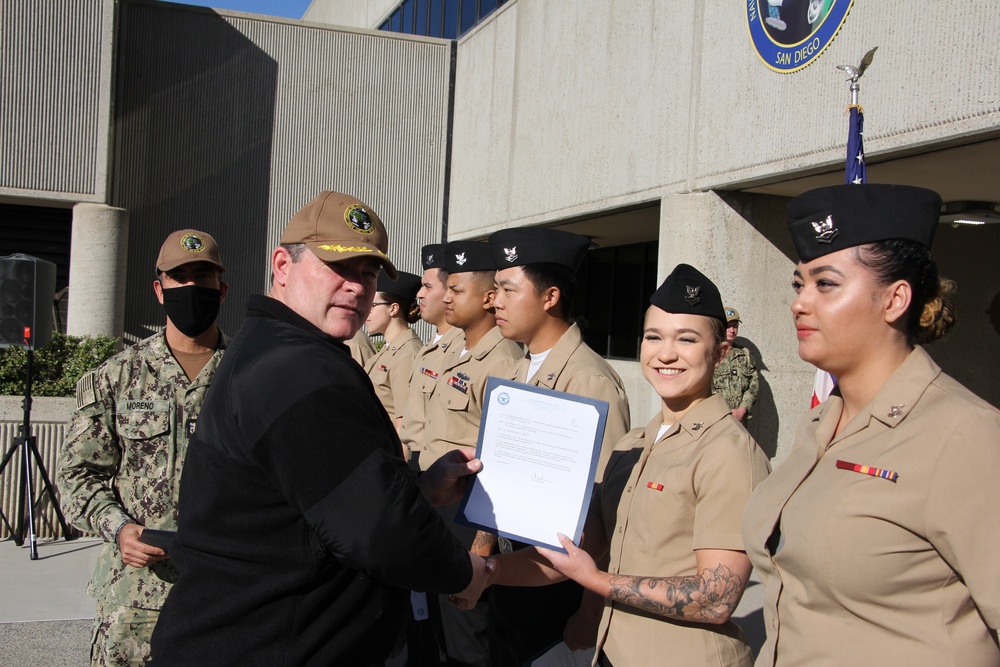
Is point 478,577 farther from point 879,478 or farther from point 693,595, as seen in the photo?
point 879,478

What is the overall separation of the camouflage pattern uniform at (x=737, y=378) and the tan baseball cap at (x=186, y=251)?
4519mm

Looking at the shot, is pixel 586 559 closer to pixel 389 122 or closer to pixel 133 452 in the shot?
pixel 133 452

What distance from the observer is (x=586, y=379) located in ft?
10.8

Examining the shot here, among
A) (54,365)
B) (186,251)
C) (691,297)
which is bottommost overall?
(54,365)

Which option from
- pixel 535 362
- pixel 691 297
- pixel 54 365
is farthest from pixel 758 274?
pixel 54 365

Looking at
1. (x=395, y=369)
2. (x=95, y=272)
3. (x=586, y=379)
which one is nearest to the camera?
(x=586, y=379)

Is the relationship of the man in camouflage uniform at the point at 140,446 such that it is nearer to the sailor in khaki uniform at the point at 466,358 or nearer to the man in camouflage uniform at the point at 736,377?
the sailor in khaki uniform at the point at 466,358

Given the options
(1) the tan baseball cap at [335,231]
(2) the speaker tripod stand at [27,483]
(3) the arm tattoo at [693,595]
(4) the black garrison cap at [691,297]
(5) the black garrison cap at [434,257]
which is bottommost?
(2) the speaker tripod stand at [27,483]

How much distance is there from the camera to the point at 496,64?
1191 cm

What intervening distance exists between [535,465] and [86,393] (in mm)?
1862

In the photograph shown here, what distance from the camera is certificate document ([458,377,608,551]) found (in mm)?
2365

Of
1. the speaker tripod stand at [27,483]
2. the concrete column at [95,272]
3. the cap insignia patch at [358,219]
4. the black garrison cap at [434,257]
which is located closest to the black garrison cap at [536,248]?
the cap insignia patch at [358,219]

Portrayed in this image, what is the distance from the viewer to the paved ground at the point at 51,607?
479 cm

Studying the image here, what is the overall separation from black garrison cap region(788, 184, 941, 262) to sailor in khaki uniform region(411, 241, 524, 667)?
2.29 metres
